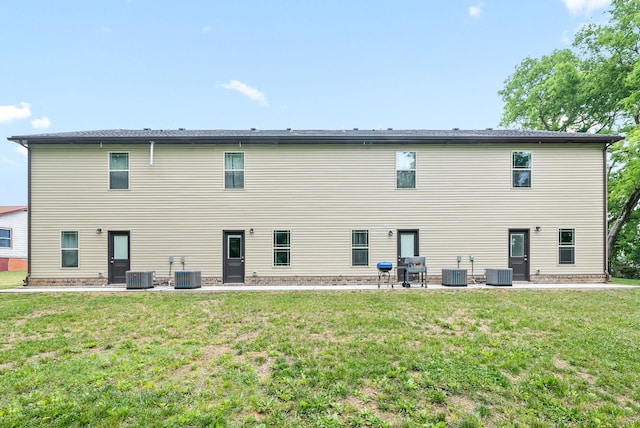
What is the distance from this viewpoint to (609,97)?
17.8 meters

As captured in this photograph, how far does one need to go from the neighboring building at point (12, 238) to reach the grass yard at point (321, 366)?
20.9 metres

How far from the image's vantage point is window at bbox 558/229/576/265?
1084cm

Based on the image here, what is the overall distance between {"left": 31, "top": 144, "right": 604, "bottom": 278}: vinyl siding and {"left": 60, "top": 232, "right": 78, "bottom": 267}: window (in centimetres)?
22

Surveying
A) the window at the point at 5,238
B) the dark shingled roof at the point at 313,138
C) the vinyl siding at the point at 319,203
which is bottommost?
the window at the point at 5,238

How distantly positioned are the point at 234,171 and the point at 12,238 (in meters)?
22.8

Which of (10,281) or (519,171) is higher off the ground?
(519,171)

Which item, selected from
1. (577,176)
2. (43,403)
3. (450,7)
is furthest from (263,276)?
(450,7)

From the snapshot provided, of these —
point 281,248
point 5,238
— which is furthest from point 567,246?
point 5,238

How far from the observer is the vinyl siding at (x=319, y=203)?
10.5m

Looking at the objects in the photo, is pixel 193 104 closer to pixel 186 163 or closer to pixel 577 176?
pixel 186 163

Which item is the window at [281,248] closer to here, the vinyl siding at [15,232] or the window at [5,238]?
the vinyl siding at [15,232]

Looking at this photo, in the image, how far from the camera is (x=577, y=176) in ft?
35.9

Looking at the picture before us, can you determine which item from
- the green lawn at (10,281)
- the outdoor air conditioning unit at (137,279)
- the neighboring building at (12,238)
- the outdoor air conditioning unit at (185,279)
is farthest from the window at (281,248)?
the neighboring building at (12,238)

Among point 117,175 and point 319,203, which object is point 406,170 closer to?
point 319,203
